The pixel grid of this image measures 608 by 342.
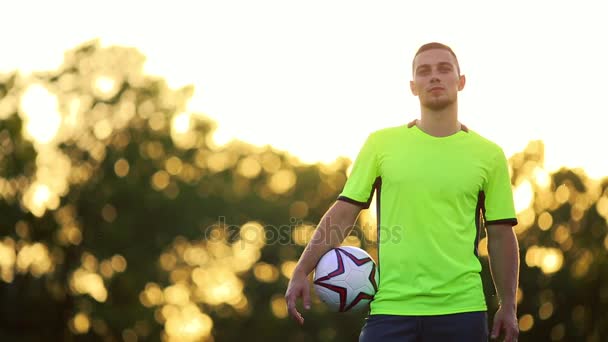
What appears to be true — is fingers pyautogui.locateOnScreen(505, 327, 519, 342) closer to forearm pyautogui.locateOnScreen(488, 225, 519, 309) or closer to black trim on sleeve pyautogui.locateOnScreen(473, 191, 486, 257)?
forearm pyautogui.locateOnScreen(488, 225, 519, 309)

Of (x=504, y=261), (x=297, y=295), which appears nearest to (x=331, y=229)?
(x=297, y=295)

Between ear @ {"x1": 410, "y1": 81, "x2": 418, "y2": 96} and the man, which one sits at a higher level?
ear @ {"x1": 410, "y1": 81, "x2": 418, "y2": 96}

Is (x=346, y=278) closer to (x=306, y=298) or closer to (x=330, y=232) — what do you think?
(x=330, y=232)

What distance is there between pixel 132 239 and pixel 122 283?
1.94 meters

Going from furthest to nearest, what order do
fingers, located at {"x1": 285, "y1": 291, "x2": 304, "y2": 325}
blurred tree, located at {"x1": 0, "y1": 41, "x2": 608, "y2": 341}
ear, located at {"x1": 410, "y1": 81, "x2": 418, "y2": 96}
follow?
blurred tree, located at {"x1": 0, "y1": 41, "x2": 608, "y2": 341} → ear, located at {"x1": 410, "y1": 81, "x2": 418, "y2": 96} → fingers, located at {"x1": 285, "y1": 291, "x2": 304, "y2": 325}

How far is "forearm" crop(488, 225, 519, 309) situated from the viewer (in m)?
6.04

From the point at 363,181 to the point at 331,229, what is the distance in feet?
1.11

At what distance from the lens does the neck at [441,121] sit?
6.07 meters

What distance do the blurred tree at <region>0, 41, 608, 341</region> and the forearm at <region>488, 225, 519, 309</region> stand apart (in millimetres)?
32679

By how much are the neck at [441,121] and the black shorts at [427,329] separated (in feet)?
3.56

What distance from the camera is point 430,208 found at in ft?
19.1

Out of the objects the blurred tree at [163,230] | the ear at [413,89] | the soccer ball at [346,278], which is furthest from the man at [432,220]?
the blurred tree at [163,230]

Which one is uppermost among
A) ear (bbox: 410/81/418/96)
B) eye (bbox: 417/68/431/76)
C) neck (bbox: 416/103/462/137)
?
eye (bbox: 417/68/431/76)

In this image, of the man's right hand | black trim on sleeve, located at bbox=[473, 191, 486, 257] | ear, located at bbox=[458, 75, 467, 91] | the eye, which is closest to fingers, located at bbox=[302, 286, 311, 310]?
the man's right hand
